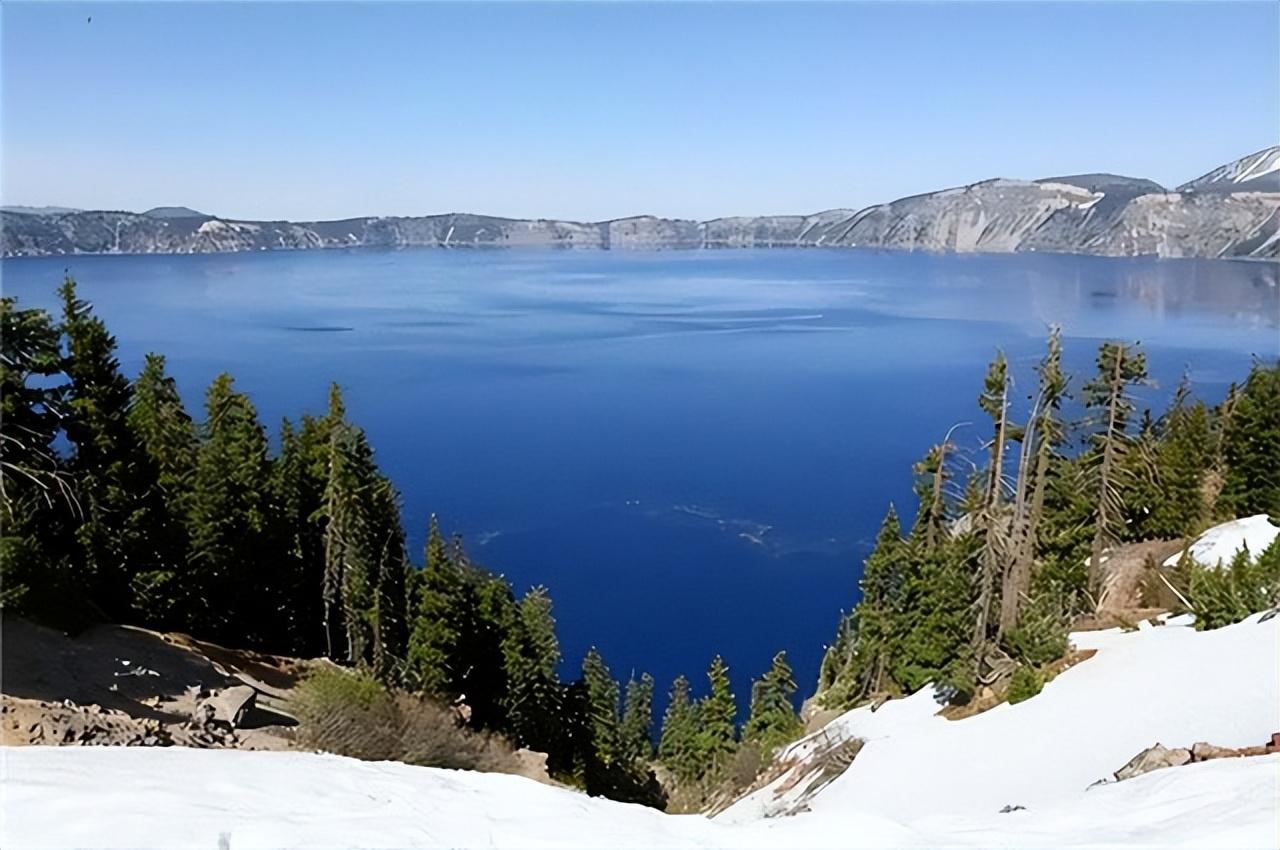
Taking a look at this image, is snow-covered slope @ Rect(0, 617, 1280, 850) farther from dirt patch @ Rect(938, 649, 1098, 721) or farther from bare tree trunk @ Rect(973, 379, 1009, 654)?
bare tree trunk @ Rect(973, 379, 1009, 654)

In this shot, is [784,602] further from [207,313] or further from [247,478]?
[207,313]

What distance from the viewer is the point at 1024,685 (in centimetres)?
1520

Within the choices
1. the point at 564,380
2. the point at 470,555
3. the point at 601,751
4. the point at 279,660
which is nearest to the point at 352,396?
the point at 564,380

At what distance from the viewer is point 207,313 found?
410 feet

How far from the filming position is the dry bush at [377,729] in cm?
1202

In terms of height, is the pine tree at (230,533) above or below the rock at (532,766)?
above

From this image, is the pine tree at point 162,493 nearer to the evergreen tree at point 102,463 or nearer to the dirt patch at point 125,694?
the evergreen tree at point 102,463

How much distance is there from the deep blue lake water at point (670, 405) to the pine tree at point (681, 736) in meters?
2.88

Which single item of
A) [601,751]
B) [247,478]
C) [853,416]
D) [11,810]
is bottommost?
[601,751]

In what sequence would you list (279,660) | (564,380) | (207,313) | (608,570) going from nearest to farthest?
(279,660) < (608,570) < (564,380) < (207,313)

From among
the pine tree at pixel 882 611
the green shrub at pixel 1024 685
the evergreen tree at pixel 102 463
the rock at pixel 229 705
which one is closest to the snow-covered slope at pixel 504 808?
the green shrub at pixel 1024 685

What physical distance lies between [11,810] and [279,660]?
16255 millimetres

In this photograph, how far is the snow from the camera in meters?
20.7

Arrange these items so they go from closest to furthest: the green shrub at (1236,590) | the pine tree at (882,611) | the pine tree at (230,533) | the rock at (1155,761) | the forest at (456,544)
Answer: the rock at (1155,761) < the green shrub at (1236,590) < the forest at (456,544) < the pine tree at (230,533) < the pine tree at (882,611)
